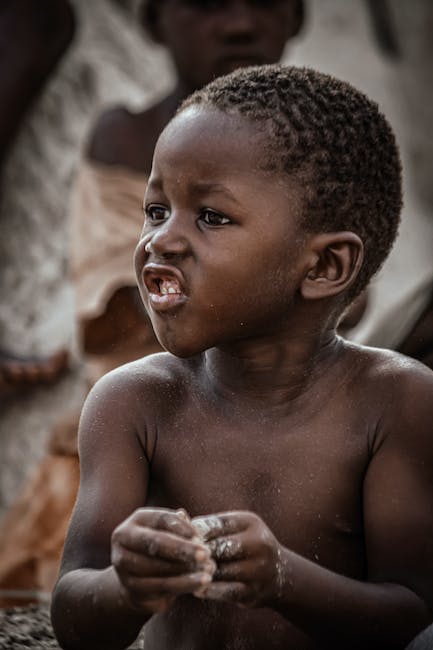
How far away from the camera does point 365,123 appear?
1.97 meters

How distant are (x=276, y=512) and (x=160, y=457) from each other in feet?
0.61

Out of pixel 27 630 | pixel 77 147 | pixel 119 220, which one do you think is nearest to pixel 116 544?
pixel 27 630

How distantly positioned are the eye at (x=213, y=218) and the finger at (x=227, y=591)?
52 centimetres

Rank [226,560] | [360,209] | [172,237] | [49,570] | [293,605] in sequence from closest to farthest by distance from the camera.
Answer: [226,560]
[293,605]
[172,237]
[360,209]
[49,570]

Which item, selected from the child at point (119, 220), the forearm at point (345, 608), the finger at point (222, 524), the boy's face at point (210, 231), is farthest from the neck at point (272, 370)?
the child at point (119, 220)

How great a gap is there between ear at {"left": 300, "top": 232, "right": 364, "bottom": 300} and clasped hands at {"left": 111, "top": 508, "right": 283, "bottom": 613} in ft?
1.58

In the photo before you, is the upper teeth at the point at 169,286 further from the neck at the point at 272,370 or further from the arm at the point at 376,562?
the arm at the point at 376,562

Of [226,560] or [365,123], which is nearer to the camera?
[226,560]

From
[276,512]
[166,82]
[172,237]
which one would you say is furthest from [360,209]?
[166,82]

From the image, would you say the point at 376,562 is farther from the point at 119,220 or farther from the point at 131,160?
the point at 131,160

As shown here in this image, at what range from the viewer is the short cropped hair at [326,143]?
1.88 m

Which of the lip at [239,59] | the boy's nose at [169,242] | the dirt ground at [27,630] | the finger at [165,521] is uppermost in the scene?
the lip at [239,59]

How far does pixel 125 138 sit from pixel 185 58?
0.38m

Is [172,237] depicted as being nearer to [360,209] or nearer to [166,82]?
[360,209]
